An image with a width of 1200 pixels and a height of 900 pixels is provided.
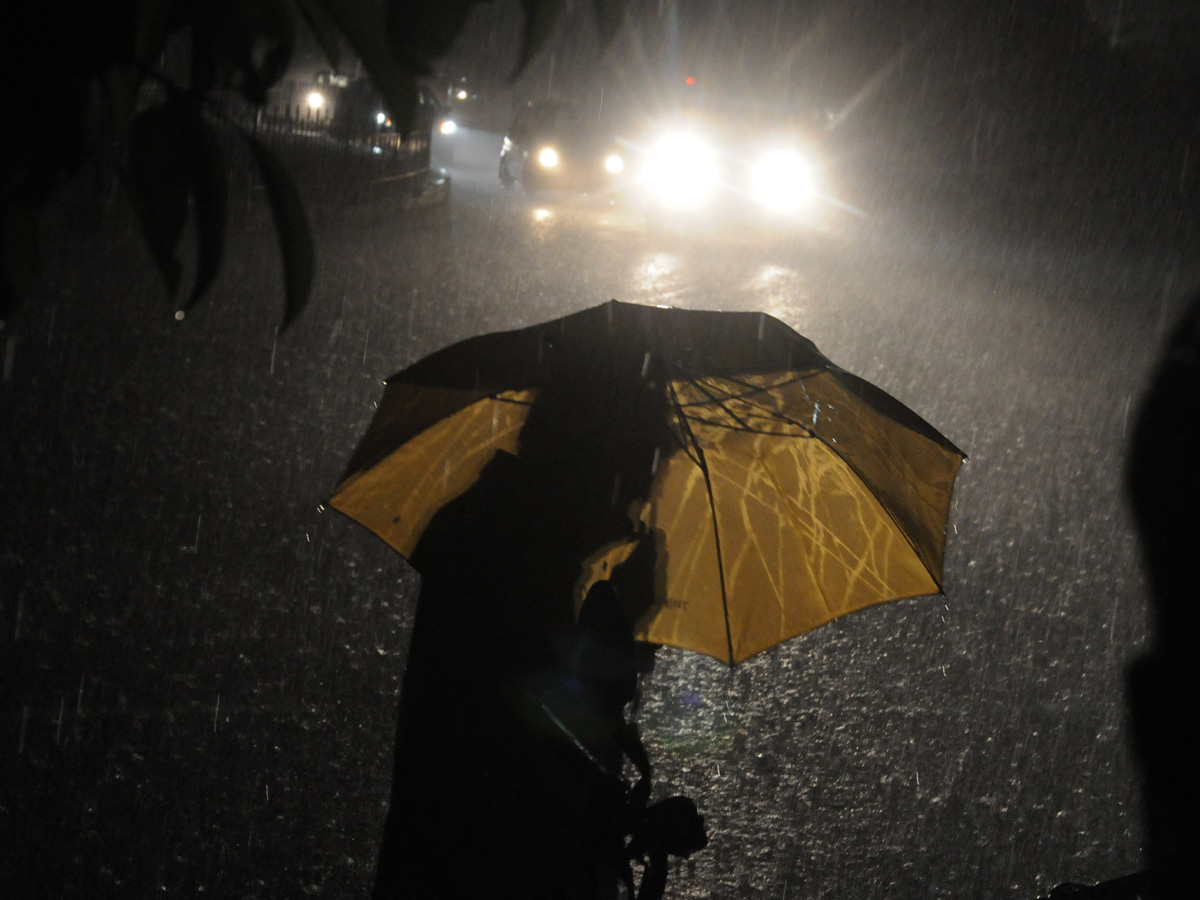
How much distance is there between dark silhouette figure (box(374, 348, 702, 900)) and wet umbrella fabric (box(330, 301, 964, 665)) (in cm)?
29

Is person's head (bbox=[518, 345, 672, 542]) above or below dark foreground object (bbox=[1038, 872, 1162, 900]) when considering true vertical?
above

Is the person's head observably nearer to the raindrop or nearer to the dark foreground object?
the dark foreground object

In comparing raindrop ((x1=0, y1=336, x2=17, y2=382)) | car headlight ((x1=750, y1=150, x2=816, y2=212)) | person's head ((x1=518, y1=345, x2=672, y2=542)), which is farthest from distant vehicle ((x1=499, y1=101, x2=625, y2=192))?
person's head ((x1=518, y1=345, x2=672, y2=542))

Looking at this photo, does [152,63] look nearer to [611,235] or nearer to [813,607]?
[813,607]

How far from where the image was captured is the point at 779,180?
23.0 m

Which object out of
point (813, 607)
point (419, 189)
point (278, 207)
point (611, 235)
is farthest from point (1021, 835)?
point (419, 189)

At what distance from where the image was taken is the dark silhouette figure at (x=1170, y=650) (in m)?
3.58

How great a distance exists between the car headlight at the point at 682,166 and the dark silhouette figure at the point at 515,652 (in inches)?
856

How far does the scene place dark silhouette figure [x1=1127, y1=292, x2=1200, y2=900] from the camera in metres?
3.58

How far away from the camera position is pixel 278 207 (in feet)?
2.42

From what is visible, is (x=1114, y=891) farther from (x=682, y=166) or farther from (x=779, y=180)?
(x=682, y=166)

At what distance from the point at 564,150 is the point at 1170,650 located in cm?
1801

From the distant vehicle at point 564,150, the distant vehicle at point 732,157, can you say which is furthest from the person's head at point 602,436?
the distant vehicle at point 732,157

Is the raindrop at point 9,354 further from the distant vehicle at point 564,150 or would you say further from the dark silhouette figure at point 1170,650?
the distant vehicle at point 564,150
